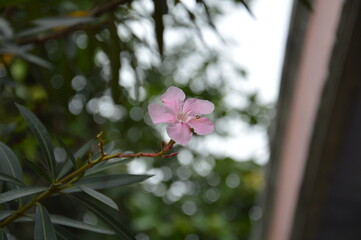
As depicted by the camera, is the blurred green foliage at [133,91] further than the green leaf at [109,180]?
Yes

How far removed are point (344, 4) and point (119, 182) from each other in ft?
3.16

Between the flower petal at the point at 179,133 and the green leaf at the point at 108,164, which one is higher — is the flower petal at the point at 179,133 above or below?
above

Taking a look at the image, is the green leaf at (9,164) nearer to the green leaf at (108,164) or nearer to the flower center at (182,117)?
the green leaf at (108,164)

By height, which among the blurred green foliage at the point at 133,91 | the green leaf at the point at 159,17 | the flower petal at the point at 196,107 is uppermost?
the green leaf at the point at 159,17

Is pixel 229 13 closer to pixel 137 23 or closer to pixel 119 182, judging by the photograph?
pixel 137 23

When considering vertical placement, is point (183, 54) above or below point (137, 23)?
below

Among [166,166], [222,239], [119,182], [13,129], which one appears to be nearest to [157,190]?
[166,166]

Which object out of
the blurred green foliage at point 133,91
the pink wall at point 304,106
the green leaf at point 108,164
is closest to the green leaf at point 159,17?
the blurred green foliage at point 133,91

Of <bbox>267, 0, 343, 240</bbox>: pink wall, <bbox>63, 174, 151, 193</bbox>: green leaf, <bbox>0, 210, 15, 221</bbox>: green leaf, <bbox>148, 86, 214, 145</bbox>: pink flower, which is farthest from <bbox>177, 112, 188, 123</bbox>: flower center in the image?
<bbox>267, 0, 343, 240</bbox>: pink wall

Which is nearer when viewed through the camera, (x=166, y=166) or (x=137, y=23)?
(x=137, y=23)

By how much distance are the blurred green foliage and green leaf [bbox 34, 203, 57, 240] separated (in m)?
0.38

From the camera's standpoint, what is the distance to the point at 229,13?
410cm

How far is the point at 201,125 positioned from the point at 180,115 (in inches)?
1.0

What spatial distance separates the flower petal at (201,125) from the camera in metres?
0.63
